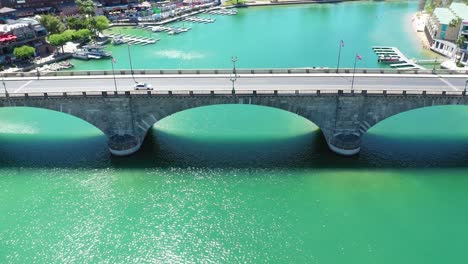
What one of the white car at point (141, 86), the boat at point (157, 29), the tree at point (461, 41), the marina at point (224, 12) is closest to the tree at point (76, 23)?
the boat at point (157, 29)

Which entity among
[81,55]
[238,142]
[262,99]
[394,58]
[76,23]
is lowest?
[238,142]

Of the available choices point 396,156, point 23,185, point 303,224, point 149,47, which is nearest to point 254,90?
point 303,224

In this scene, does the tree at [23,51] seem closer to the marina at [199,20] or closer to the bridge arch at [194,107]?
the bridge arch at [194,107]

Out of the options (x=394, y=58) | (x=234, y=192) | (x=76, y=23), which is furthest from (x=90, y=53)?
(x=394, y=58)

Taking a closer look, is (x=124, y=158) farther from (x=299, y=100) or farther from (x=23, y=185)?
(x=299, y=100)

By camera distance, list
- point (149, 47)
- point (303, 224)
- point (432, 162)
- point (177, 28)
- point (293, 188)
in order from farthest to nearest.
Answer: point (177, 28), point (149, 47), point (432, 162), point (293, 188), point (303, 224)

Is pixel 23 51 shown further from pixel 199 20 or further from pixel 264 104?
pixel 199 20

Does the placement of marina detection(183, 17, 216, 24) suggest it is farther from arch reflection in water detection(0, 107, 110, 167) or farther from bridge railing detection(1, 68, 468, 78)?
bridge railing detection(1, 68, 468, 78)
